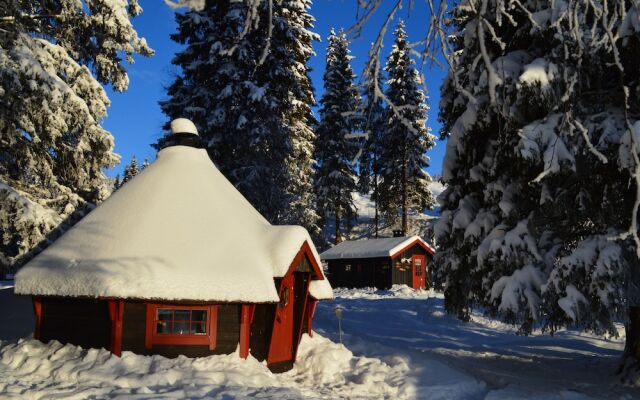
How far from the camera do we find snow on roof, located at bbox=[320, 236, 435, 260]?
113 ft

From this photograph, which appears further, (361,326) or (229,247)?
(361,326)

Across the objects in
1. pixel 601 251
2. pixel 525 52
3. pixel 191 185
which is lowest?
pixel 601 251

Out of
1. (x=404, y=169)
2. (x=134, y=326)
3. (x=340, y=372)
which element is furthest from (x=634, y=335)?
(x=404, y=169)

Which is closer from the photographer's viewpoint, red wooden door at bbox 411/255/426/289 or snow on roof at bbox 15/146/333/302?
snow on roof at bbox 15/146/333/302

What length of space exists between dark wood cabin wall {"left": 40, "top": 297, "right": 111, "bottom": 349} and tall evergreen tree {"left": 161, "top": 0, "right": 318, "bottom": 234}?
1123 centimetres

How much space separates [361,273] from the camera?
36.3m

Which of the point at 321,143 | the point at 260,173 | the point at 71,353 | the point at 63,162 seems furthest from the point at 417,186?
the point at 71,353

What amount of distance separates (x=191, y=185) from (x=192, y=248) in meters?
2.25

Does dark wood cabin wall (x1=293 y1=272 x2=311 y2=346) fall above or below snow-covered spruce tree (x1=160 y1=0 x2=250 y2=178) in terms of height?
below

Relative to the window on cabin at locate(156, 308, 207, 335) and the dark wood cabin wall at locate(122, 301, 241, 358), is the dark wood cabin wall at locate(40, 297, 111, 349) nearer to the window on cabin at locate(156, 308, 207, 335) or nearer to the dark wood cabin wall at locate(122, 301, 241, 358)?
the dark wood cabin wall at locate(122, 301, 241, 358)

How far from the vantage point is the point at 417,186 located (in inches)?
1628

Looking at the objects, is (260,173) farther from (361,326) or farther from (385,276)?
(385,276)

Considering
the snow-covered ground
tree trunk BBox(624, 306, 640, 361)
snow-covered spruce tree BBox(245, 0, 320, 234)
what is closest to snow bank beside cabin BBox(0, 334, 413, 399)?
the snow-covered ground

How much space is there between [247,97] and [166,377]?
14.7 meters
